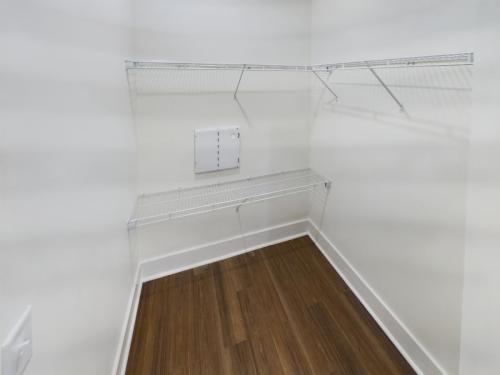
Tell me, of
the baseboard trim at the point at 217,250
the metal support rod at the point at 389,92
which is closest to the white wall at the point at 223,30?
the metal support rod at the point at 389,92

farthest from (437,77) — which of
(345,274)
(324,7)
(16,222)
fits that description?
(16,222)

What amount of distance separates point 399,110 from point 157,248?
168cm

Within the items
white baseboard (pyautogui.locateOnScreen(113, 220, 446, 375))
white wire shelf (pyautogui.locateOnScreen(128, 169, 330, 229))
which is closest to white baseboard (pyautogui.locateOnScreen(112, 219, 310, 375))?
white baseboard (pyautogui.locateOnScreen(113, 220, 446, 375))

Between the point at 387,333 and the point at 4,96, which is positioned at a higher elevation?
the point at 4,96

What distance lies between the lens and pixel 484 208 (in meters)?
0.92

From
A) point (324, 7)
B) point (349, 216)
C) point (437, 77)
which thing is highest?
point (324, 7)

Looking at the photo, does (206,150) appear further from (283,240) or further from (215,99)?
(283,240)

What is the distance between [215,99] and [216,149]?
0.33 meters

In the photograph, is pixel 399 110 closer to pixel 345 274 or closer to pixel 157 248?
pixel 345 274

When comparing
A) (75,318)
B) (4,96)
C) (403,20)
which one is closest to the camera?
(4,96)

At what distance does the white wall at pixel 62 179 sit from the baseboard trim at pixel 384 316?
1409 mm

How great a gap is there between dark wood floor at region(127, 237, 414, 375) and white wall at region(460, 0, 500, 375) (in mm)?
490

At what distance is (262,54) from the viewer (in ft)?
5.96

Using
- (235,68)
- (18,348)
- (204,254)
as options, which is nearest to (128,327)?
(204,254)
